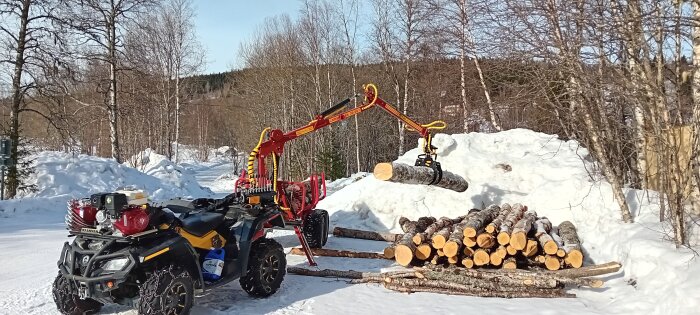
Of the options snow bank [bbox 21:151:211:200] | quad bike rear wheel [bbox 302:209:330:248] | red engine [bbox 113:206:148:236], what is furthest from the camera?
snow bank [bbox 21:151:211:200]

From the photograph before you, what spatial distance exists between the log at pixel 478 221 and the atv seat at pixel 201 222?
3.66 metres

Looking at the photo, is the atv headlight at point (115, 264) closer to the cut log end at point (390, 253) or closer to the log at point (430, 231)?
the log at point (430, 231)

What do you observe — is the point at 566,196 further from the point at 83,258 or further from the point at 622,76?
the point at 83,258

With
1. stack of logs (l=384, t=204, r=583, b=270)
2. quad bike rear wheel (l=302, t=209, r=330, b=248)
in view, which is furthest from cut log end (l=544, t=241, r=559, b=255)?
quad bike rear wheel (l=302, t=209, r=330, b=248)

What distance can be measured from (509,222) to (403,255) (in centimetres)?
195

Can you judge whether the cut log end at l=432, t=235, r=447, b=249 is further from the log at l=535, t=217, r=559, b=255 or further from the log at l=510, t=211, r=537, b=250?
the log at l=535, t=217, r=559, b=255

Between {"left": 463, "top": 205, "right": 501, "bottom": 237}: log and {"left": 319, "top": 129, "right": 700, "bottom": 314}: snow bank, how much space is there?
1159 mm

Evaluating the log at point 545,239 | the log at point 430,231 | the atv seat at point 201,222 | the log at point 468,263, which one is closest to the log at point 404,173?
the log at point 430,231

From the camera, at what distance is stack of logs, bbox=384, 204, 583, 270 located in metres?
7.62

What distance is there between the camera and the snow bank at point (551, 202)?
6.15 meters

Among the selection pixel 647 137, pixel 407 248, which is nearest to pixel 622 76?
pixel 647 137

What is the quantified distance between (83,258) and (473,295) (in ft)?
14.3

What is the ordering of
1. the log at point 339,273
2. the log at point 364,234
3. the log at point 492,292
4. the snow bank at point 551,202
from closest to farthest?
the snow bank at point 551,202 < the log at point 492,292 < the log at point 339,273 < the log at point 364,234

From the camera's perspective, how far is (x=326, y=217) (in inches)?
366
